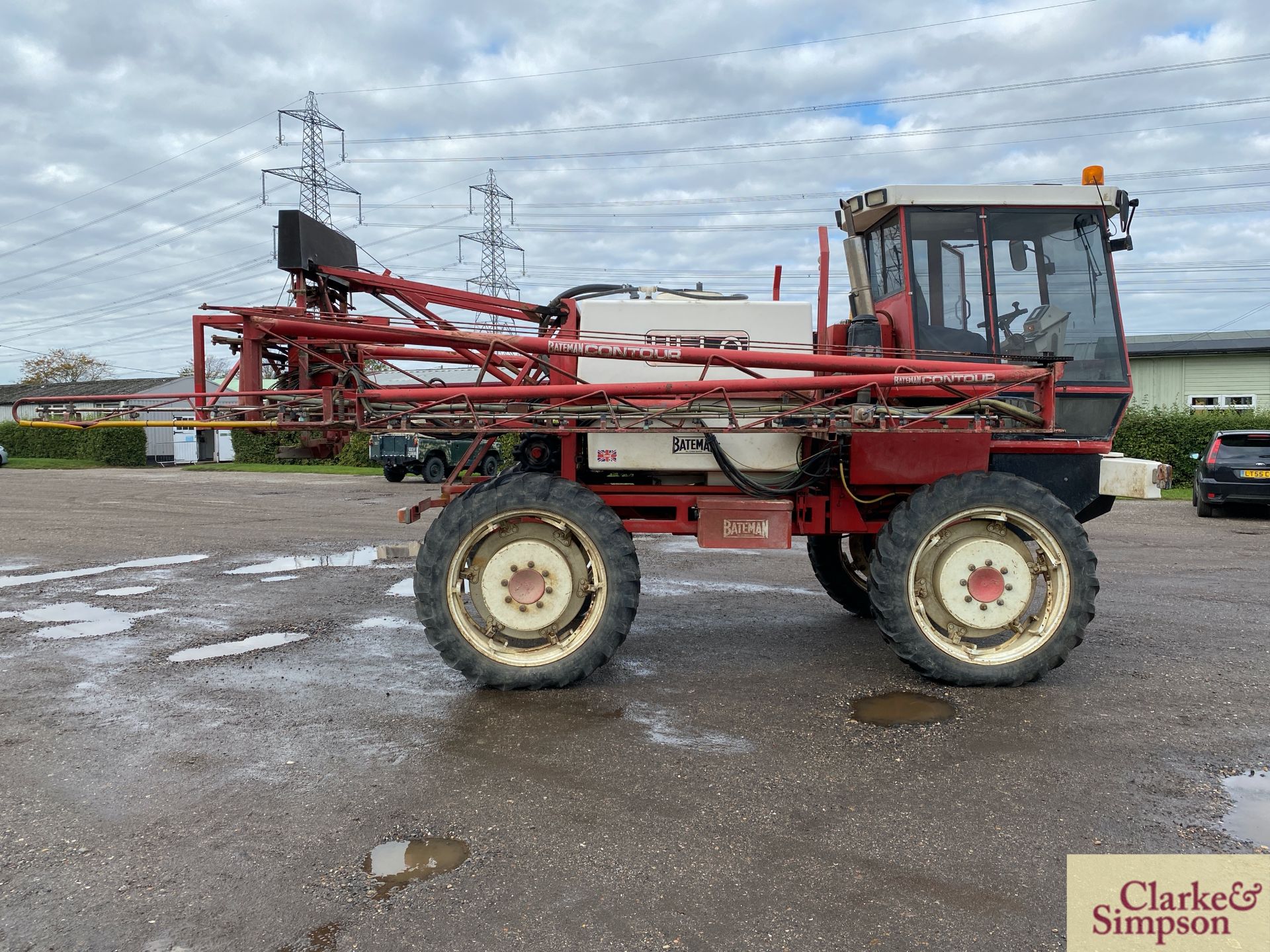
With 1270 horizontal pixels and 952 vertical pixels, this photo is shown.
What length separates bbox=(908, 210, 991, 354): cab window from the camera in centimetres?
595

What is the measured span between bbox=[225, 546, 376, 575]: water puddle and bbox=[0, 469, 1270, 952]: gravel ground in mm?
1981

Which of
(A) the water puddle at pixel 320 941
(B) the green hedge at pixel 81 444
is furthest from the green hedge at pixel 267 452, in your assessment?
(A) the water puddle at pixel 320 941

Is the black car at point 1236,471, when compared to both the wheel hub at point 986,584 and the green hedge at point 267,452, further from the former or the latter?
the green hedge at point 267,452

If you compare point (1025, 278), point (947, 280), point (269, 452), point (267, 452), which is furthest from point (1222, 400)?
point (267, 452)

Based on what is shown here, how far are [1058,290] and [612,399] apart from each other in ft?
10.5

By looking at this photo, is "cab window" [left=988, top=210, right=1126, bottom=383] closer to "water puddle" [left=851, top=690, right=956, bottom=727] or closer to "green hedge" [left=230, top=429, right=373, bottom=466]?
"water puddle" [left=851, top=690, right=956, bottom=727]

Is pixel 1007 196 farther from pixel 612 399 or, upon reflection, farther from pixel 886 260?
pixel 612 399

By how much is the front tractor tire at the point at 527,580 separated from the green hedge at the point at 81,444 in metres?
38.1

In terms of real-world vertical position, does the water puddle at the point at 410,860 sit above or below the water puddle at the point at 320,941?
above

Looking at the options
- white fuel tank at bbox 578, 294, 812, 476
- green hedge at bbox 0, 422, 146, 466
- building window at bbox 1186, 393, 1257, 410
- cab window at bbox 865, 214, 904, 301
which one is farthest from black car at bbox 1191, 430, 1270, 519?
green hedge at bbox 0, 422, 146, 466

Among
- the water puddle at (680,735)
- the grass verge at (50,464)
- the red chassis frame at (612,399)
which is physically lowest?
A: the water puddle at (680,735)

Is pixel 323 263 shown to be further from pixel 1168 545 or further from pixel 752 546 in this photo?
pixel 1168 545

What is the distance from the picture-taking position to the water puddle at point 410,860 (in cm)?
305

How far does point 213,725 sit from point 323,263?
286 cm
